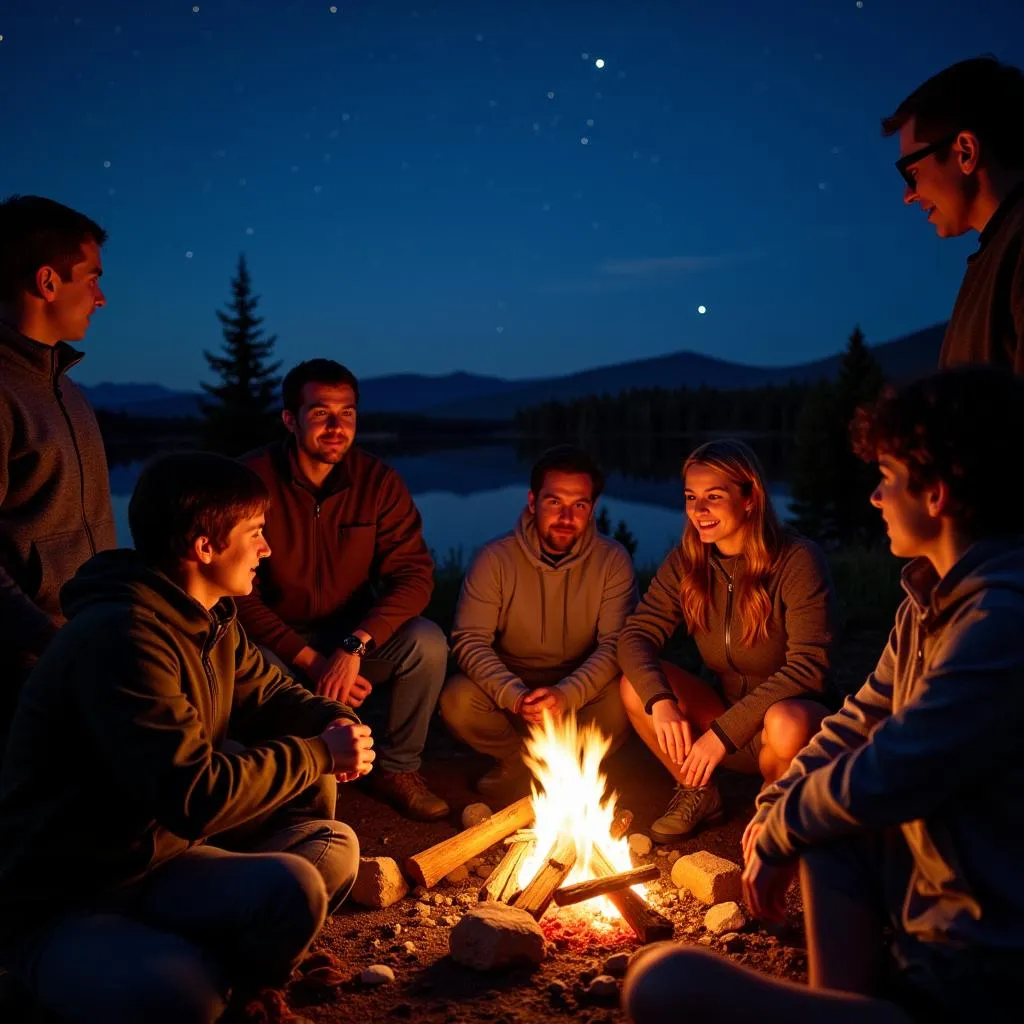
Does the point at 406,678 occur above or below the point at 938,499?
below

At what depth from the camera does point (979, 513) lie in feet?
7.04

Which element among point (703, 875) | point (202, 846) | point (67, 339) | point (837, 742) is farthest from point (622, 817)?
point (67, 339)

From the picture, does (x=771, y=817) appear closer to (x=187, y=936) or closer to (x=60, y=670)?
(x=187, y=936)

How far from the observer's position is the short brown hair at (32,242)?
3.49 meters

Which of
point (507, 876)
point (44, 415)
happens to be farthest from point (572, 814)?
point (44, 415)

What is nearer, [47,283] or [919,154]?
[919,154]

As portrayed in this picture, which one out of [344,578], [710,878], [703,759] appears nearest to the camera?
[710,878]

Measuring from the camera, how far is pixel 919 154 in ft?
10.5

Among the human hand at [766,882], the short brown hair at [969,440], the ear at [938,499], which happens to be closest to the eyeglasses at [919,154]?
the short brown hair at [969,440]

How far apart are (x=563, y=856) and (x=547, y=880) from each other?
133mm

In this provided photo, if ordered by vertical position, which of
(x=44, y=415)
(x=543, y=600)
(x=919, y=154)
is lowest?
(x=543, y=600)

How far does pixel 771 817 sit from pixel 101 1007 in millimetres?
1681

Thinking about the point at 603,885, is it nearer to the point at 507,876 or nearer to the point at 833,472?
the point at 507,876

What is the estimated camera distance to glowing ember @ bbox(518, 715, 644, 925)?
11.3 ft
